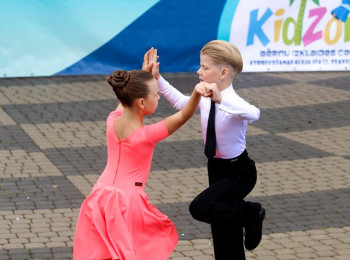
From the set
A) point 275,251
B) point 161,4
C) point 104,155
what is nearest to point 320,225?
point 275,251

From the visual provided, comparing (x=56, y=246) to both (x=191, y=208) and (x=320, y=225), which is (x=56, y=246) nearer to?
(x=191, y=208)

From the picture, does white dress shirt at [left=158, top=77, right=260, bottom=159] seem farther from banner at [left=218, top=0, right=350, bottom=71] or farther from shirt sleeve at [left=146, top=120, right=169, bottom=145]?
banner at [left=218, top=0, right=350, bottom=71]

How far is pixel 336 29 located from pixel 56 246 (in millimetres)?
9053

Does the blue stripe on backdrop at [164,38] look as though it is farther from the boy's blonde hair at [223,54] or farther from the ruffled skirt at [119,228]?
the ruffled skirt at [119,228]

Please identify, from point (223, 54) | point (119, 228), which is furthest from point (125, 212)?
point (223, 54)

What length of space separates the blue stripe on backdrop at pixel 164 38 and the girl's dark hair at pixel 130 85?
8.86 metres

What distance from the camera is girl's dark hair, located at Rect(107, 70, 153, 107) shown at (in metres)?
4.69

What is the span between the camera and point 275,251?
628cm

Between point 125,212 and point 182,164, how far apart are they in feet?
14.0

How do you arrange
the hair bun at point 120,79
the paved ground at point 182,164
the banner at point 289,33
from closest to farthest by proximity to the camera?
the hair bun at point 120,79 < the paved ground at point 182,164 < the banner at point 289,33

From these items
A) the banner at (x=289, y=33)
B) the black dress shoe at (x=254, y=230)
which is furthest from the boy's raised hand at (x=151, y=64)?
the banner at (x=289, y=33)

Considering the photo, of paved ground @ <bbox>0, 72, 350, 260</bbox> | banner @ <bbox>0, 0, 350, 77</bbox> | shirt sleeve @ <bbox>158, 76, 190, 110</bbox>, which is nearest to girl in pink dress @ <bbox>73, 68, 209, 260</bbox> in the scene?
shirt sleeve @ <bbox>158, 76, 190, 110</bbox>

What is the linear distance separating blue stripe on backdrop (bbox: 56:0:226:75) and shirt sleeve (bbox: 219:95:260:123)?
879 cm

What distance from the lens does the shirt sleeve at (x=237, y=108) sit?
15.6ft
